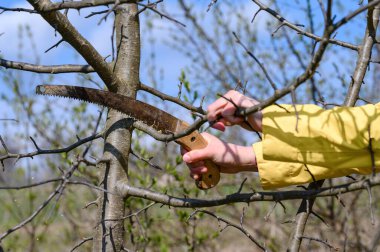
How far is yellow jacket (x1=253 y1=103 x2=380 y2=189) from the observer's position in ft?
7.25

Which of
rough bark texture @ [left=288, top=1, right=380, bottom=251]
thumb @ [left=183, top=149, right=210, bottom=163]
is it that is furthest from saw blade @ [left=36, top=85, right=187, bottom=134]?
rough bark texture @ [left=288, top=1, right=380, bottom=251]

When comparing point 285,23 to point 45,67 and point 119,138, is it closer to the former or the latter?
point 119,138

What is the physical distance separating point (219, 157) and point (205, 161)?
6 cm

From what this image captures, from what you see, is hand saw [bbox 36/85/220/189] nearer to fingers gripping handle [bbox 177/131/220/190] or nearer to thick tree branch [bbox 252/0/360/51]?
fingers gripping handle [bbox 177/131/220/190]

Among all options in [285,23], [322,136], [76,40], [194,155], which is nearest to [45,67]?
[76,40]

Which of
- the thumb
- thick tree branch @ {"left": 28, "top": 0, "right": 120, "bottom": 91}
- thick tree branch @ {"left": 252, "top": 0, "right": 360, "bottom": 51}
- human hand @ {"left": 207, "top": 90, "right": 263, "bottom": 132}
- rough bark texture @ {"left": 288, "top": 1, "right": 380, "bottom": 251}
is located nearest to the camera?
human hand @ {"left": 207, "top": 90, "right": 263, "bottom": 132}

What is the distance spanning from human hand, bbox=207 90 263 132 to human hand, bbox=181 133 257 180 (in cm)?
13

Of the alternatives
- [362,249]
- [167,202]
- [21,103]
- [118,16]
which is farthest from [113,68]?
[21,103]

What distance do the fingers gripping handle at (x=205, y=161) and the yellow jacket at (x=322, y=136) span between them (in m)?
0.23

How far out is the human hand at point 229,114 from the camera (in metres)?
2.14

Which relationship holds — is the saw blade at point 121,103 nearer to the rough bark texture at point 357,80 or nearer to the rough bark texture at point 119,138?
the rough bark texture at point 119,138

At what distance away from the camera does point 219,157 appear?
7.91 ft

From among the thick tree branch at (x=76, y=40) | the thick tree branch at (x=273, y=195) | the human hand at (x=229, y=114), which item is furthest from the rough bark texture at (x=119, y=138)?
the human hand at (x=229, y=114)

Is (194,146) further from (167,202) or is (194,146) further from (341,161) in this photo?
(341,161)
